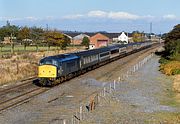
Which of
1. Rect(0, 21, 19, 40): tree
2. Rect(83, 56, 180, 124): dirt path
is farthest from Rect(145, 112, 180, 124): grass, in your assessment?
Rect(0, 21, 19, 40): tree

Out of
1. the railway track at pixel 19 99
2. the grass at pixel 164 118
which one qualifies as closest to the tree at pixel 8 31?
the railway track at pixel 19 99

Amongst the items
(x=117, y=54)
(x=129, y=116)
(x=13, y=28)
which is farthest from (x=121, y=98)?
(x=13, y=28)

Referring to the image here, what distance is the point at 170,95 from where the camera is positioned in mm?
31719

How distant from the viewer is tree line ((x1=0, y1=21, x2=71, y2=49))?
97.8 meters

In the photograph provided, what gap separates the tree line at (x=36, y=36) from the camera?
9781 centimetres

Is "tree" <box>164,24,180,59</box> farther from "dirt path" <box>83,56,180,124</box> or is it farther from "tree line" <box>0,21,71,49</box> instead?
"dirt path" <box>83,56,180,124</box>

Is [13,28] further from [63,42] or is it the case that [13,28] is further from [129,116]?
[129,116]

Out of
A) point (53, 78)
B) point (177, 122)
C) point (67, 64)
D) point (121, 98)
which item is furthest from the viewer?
point (67, 64)

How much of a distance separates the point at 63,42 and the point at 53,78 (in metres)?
64.2

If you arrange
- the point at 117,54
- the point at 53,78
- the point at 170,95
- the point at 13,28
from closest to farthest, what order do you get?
1. the point at 170,95
2. the point at 53,78
3. the point at 117,54
4. the point at 13,28

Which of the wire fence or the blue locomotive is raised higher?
the blue locomotive

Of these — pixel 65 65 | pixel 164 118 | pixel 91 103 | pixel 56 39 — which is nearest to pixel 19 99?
pixel 91 103

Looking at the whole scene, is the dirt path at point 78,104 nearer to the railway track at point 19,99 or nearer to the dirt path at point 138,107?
the dirt path at point 138,107

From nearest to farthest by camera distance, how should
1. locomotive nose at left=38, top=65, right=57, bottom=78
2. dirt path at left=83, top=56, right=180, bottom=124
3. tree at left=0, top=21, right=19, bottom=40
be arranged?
dirt path at left=83, top=56, right=180, bottom=124
locomotive nose at left=38, top=65, right=57, bottom=78
tree at left=0, top=21, right=19, bottom=40
